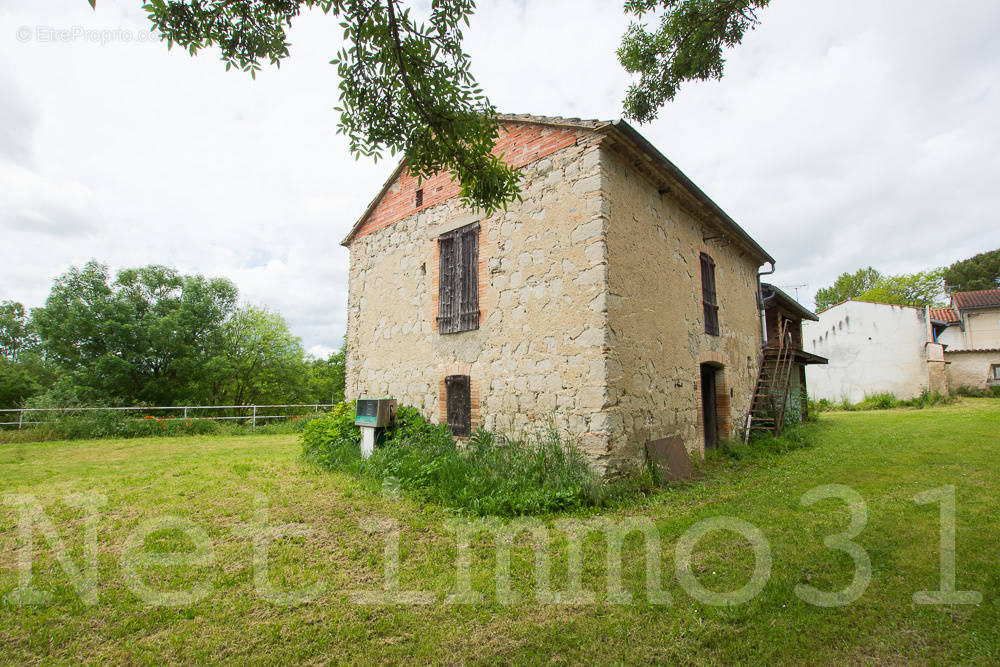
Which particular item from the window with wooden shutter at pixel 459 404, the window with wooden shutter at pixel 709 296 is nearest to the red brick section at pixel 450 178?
the window with wooden shutter at pixel 459 404

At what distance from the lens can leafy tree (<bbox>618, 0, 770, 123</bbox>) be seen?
14.9 ft

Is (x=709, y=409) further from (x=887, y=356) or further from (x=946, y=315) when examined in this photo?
(x=946, y=315)

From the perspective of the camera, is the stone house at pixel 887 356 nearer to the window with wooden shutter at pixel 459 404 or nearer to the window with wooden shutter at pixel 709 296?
the window with wooden shutter at pixel 709 296

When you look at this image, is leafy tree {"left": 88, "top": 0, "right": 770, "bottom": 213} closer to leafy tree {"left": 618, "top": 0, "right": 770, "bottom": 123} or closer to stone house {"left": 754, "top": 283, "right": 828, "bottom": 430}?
leafy tree {"left": 618, "top": 0, "right": 770, "bottom": 123}

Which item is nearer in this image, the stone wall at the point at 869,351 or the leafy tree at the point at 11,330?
the stone wall at the point at 869,351

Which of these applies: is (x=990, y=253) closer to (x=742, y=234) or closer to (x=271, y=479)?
(x=742, y=234)

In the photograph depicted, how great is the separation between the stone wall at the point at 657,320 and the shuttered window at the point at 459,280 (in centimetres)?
229

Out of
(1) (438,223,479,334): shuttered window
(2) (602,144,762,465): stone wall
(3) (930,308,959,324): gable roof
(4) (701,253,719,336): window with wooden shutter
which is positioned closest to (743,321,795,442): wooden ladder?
(2) (602,144,762,465): stone wall

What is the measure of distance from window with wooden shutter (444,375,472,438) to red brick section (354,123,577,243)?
121 inches

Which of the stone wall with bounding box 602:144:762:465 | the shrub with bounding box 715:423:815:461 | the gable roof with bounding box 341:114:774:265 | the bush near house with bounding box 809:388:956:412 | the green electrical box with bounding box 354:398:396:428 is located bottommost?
the shrub with bounding box 715:423:815:461

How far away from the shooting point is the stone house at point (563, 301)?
587cm

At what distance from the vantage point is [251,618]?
9.70 feet

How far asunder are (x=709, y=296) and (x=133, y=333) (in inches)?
822

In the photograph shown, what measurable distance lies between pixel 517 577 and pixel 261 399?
23649 mm
